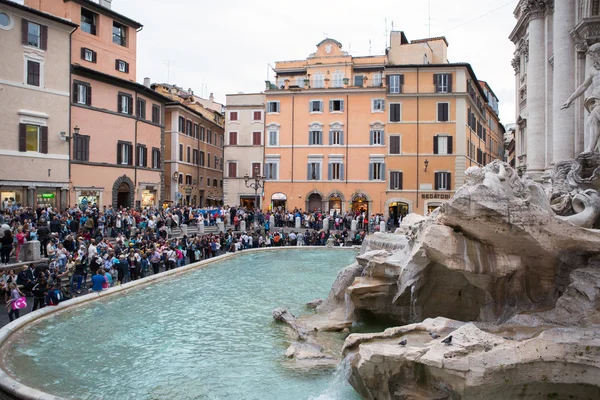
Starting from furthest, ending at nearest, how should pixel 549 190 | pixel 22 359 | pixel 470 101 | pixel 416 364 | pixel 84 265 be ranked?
1. pixel 470 101
2. pixel 84 265
3. pixel 549 190
4. pixel 22 359
5. pixel 416 364

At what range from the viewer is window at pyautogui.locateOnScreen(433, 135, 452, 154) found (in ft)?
136

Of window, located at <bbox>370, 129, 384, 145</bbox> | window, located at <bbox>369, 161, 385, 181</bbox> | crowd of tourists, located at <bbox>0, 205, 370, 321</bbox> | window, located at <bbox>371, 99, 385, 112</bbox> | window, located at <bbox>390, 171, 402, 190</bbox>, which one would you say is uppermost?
window, located at <bbox>371, 99, 385, 112</bbox>

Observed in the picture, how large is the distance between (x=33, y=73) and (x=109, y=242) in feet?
45.3

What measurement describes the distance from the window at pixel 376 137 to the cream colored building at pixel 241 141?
10.6 meters

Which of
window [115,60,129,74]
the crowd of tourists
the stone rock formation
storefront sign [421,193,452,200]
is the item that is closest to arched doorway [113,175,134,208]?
the crowd of tourists

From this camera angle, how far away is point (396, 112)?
42406 millimetres

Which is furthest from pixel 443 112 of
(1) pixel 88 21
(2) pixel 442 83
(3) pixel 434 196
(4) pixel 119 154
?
(1) pixel 88 21

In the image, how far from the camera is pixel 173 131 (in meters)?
44.4

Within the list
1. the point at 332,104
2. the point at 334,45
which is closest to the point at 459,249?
the point at 332,104

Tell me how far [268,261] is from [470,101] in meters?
27.8

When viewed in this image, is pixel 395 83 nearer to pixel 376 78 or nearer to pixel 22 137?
pixel 376 78

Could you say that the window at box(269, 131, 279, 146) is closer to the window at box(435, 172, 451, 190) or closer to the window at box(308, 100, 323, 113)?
the window at box(308, 100, 323, 113)

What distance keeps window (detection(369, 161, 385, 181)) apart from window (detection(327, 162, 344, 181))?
103 inches

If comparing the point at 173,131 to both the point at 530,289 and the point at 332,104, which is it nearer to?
the point at 332,104
